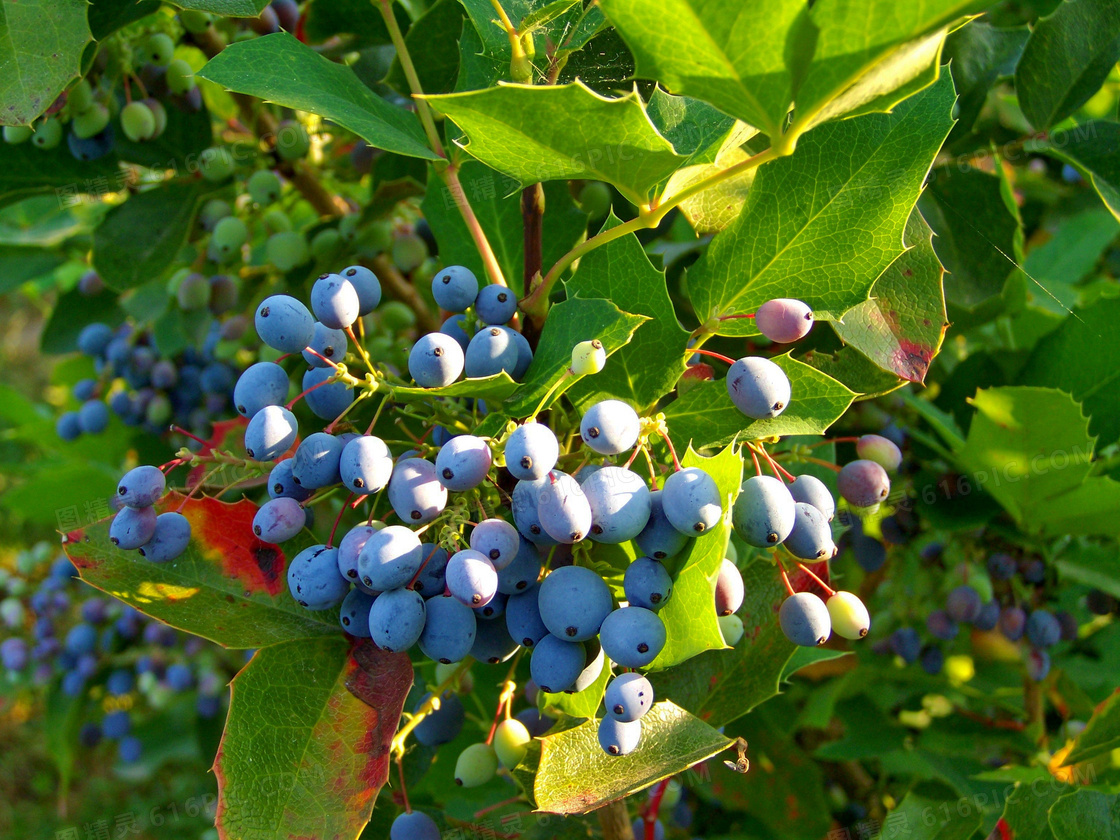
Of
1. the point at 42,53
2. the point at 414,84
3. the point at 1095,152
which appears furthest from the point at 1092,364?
the point at 42,53

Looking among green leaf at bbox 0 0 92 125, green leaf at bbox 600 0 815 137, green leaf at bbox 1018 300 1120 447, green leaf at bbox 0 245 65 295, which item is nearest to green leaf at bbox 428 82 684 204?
green leaf at bbox 600 0 815 137

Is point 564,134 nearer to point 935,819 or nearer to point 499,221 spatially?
point 499,221

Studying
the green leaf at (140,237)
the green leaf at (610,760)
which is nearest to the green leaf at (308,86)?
the green leaf at (610,760)

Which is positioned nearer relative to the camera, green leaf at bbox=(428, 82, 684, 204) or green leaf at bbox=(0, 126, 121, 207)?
green leaf at bbox=(428, 82, 684, 204)

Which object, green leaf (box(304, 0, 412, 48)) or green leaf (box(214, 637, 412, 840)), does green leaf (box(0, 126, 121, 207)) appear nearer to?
green leaf (box(304, 0, 412, 48))

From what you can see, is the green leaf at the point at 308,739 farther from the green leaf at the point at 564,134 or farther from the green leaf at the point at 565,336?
the green leaf at the point at 564,134

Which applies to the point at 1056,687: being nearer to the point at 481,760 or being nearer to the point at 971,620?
the point at 971,620
